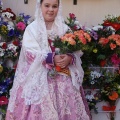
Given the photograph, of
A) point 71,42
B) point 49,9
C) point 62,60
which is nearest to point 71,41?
point 71,42

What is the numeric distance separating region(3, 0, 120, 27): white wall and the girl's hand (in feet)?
4.03

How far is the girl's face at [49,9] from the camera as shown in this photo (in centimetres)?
324

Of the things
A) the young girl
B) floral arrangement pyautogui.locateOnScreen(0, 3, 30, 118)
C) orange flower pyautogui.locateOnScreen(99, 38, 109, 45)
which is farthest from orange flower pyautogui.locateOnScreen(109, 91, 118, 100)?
floral arrangement pyautogui.locateOnScreen(0, 3, 30, 118)

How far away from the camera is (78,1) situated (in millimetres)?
4297

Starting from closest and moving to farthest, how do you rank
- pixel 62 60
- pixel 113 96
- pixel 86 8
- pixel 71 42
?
pixel 71 42 → pixel 62 60 → pixel 113 96 → pixel 86 8

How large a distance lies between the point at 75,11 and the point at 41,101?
159cm

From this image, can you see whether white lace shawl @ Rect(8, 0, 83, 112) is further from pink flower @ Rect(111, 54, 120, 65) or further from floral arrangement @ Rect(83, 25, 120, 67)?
pink flower @ Rect(111, 54, 120, 65)

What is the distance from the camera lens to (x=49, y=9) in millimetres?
3248

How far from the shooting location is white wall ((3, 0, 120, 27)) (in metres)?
4.27

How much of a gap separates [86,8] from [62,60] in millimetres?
1381

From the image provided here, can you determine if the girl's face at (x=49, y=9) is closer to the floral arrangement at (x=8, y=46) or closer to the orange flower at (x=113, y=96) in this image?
the floral arrangement at (x=8, y=46)

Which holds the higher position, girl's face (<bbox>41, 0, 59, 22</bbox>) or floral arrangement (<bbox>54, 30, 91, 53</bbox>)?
girl's face (<bbox>41, 0, 59, 22</bbox>)

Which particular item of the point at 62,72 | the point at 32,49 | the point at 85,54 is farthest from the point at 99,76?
the point at 32,49

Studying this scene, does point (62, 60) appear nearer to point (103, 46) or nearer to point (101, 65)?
point (103, 46)
